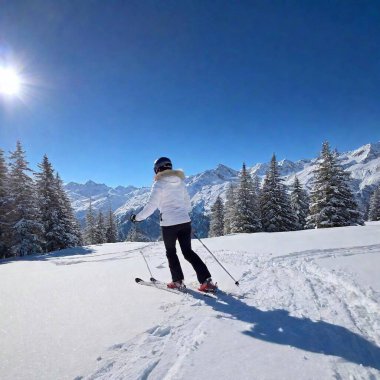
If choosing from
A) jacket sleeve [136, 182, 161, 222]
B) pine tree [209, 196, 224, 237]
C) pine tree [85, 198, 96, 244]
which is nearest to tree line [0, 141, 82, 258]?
pine tree [85, 198, 96, 244]

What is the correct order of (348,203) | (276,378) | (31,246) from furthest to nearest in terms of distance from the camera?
(348,203) → (31,246) → (276,378)

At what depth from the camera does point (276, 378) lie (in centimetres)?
205

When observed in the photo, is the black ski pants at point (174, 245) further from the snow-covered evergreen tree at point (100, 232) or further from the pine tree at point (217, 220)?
the snow-covered evergreen tree at point (100, 232)

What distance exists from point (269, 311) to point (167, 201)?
2462 millimetres

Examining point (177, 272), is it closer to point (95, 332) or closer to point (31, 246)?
point (95, 332)

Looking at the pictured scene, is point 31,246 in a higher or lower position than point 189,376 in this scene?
higher

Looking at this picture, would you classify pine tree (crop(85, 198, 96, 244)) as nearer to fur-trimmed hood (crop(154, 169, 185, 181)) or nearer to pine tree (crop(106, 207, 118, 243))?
pine tree (crop(106, 207, 118, 243))

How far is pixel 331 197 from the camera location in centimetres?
2756

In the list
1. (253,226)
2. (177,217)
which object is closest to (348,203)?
(253,226)

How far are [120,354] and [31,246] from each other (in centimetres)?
2331

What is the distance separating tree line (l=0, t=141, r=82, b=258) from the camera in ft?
71.4

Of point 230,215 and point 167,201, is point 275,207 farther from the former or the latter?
point 167,201

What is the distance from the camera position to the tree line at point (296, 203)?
2702 cm

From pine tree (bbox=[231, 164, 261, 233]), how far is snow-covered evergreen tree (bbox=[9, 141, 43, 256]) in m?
21.1
